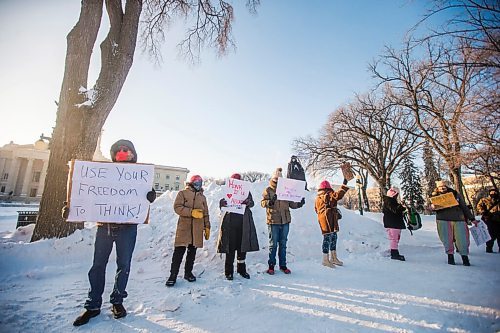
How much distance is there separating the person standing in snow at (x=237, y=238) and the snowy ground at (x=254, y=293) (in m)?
0.27

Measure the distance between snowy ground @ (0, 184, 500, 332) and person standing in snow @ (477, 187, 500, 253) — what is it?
4.38 feet

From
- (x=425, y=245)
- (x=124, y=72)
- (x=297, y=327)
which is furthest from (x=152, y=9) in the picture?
(x=425, y=245)

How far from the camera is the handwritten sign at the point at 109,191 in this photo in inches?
124

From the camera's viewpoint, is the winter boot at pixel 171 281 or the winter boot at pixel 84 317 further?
the winter boot at pixel 171 281

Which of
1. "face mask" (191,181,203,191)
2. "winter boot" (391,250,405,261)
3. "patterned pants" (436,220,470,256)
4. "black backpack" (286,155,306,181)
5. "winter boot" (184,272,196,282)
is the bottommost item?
"winter boot" (184,272,196,282)

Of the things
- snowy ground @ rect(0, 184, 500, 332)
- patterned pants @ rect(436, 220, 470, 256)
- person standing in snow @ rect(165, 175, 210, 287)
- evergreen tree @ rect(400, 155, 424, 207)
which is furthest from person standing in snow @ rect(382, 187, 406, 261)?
evergreen tree @ rect(400, 155, 424, 207)

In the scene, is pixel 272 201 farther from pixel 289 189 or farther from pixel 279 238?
pixel 279 238

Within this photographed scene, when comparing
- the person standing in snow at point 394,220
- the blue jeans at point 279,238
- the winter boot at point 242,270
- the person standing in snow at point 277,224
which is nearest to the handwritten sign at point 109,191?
the winter boot at point 242,270

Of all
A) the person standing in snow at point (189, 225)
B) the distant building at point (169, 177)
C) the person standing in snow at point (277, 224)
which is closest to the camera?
the person standing in snow at point (189, 225)

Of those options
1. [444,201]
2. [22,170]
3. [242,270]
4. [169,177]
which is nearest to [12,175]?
[22,170]

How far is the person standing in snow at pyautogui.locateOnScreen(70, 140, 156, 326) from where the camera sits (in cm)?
296

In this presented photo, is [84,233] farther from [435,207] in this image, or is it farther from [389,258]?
[435,207]

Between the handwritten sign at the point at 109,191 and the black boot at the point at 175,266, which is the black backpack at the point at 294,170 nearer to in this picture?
the black boot at the point at 175,266

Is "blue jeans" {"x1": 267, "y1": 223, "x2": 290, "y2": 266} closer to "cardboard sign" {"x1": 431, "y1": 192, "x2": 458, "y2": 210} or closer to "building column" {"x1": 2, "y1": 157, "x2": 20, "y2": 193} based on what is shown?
"cardboard sign" {"x1": 431, "y1": 192, "x2": 458, "y2": 210}
